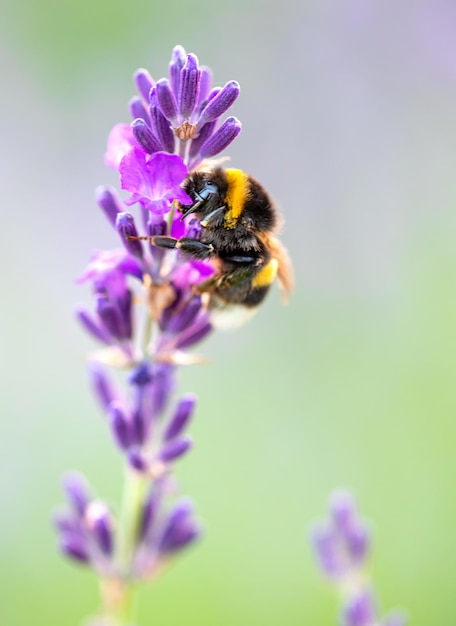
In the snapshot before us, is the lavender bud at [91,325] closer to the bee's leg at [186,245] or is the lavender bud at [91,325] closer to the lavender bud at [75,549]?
the bee's leg at [186,245]

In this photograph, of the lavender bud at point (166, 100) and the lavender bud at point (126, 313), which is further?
the lavender bud at point (126, 313)

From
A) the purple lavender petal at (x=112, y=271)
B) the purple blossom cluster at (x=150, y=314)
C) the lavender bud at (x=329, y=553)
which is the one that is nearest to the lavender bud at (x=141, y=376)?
the purple blossom cluster at (x=150, y=314)

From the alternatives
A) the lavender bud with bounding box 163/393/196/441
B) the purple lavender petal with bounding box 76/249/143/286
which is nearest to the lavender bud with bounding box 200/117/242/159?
the purple lavender petal with bounding box 76/249/143/286

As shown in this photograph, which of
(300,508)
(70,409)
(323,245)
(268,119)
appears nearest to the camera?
(300,508)

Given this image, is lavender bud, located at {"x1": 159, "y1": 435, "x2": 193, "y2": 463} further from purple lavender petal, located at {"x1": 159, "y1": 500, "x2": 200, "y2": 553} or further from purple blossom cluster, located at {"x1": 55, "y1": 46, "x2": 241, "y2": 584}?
purple lavender petal, located at {"x1": 159, "y1": 500, "x2": 200, "y2": 553}

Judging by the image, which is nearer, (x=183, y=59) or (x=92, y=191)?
(x=183, y=59)

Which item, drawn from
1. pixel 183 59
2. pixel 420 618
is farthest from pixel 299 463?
pixel 183 59

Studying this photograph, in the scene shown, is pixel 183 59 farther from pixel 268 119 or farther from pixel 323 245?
pixel 268 119
